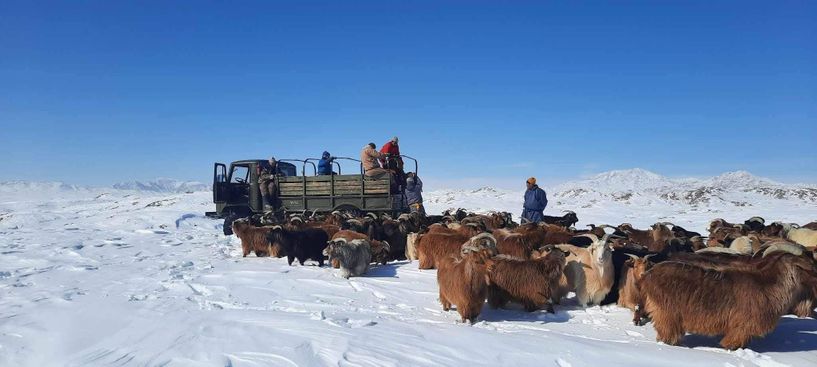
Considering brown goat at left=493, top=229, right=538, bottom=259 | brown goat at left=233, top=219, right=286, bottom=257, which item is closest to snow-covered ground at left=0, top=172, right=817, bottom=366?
brown goat at left=233, top=219, right=286, bottom=257

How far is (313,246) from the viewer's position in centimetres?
1056

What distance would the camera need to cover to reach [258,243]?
11.6m

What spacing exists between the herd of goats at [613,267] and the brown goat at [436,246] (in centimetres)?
2

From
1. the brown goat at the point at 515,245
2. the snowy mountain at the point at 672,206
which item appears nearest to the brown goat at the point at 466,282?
the brown goat at the point at 515,245

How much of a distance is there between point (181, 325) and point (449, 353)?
3.07 metres

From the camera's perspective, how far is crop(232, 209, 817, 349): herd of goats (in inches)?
196

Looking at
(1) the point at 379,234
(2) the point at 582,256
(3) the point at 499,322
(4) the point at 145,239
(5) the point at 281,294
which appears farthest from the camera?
(4) the point at 145,239

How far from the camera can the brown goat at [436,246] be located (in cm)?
907

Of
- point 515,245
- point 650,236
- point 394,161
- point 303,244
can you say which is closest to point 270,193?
point 394,161

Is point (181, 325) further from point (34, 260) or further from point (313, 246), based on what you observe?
point (34, 260)

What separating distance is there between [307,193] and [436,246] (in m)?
7.07

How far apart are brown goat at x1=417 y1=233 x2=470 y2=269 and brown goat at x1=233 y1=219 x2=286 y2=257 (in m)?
3.51

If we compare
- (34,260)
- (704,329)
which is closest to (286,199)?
(34,260)

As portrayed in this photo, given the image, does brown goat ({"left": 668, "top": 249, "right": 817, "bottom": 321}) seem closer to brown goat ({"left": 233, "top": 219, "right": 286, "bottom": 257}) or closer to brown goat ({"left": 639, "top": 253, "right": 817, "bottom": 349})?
brown goat ({"left": 639, "top": 253, "right": 817, "bottom": 349})
